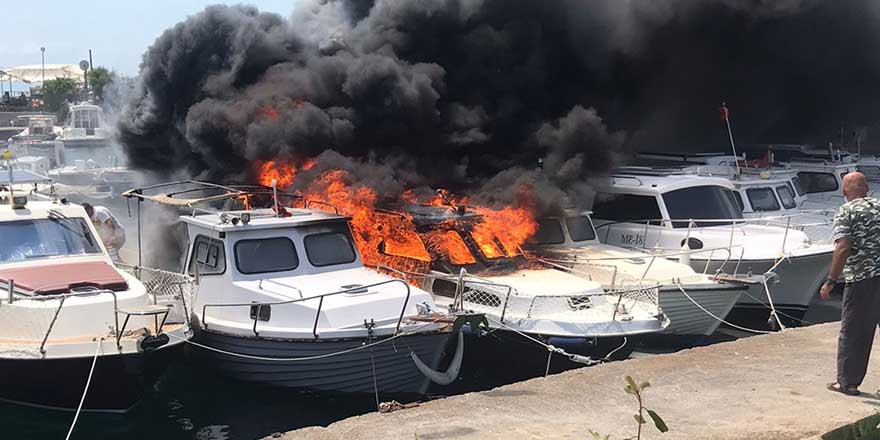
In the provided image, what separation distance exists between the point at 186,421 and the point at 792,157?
17.6m

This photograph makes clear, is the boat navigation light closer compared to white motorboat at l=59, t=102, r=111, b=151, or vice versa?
the boat navigation light

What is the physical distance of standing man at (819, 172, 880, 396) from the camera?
6.61 meters

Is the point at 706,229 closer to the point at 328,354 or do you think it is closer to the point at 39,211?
the point at 328,354

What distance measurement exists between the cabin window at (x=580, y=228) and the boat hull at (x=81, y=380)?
7340 mm

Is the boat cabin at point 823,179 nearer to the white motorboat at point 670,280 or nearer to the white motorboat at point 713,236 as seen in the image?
the white motorboat at point 713,236

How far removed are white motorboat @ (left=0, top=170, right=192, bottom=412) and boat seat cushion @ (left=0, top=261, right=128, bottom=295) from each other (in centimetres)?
1

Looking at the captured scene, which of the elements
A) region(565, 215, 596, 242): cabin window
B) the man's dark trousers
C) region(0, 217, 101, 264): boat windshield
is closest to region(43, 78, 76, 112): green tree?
region(0, 217, 101, 264): boat windshield

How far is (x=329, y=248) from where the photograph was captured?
12008 millimetres

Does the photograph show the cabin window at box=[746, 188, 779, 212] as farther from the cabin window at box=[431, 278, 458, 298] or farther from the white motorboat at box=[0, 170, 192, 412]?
the white motorboat at box=[0, 170, 192, 412]

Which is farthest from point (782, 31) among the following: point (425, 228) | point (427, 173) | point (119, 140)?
point (119, 140)

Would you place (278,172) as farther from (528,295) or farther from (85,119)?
(85,119)

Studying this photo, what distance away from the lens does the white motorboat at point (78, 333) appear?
9.58 metres

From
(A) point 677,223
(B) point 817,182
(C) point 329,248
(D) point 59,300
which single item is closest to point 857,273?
(C) point 329,248

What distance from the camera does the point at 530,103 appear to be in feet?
62.8
